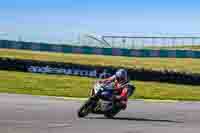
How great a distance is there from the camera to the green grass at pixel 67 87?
24998 millimetres

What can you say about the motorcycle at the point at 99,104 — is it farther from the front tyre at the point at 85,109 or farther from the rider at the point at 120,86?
the rider at the point at 120,86

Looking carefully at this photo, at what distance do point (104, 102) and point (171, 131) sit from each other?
256 centimetres

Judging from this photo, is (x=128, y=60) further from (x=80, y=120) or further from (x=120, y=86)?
(x=80, y=120)

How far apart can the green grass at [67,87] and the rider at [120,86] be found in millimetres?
8499

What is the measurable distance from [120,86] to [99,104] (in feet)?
2.46

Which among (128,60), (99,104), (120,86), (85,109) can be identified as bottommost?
(85,109)

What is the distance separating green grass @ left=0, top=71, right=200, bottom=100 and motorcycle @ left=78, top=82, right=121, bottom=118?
8.42 m

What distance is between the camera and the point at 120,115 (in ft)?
55.3

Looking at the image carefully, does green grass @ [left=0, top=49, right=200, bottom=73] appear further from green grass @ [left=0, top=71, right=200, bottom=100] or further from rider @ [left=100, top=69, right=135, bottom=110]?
rider @ [left=100, top=69, right=135, bottom=110]

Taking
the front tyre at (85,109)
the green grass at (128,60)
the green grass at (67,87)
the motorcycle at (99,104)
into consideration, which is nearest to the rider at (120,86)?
the motorcycle at (99,104)

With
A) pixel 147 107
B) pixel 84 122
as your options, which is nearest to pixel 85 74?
pixel 147 107

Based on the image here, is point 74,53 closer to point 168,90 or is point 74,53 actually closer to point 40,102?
point 168,90

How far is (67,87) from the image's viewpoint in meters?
27.1

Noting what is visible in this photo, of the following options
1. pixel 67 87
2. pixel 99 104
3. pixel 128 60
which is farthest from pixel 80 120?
pixel 128 60
